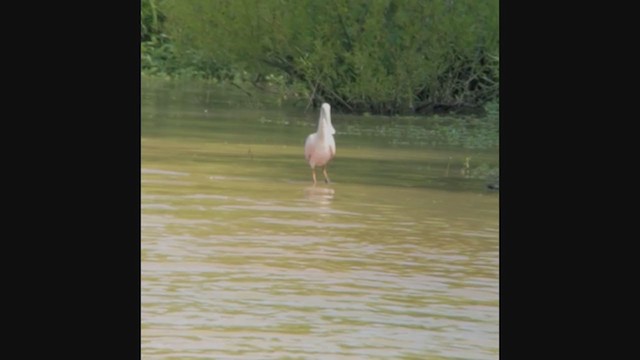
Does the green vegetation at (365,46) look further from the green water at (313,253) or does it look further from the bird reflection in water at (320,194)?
the bird reflection in water at (320,194)

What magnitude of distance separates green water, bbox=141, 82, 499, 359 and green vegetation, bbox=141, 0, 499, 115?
5.84 m

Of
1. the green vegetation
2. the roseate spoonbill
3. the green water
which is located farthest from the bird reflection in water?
the green vegetation

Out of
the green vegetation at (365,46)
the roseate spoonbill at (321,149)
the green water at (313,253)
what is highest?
the green vegetation at (365,46)

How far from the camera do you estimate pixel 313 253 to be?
11.7 m

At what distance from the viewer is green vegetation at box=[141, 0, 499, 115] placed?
27.1m

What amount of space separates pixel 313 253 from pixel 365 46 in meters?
15.8

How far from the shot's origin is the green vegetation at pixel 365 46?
27.1 meters

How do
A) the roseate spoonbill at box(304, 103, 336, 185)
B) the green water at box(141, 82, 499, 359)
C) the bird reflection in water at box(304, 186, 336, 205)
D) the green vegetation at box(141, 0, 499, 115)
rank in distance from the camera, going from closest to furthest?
the green water at box(141, 82, 499, 359), the bird reflection in water at box(304, 186, 336, 205), the roseate spoonbill at box(304, 103, 336, 185), the green vegetation at box(141, 0, 499, 115)

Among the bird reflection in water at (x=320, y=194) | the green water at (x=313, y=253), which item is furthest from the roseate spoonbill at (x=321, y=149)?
the bird reflection in water at (x=320, y=194)

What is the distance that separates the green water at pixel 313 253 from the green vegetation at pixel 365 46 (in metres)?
5.84

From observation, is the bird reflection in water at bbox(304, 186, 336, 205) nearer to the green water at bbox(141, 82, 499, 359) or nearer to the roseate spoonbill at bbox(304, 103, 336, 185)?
the green water at bbox(141, 82, 499, 359)

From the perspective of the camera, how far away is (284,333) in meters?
8.71

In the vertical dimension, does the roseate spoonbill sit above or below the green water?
above
